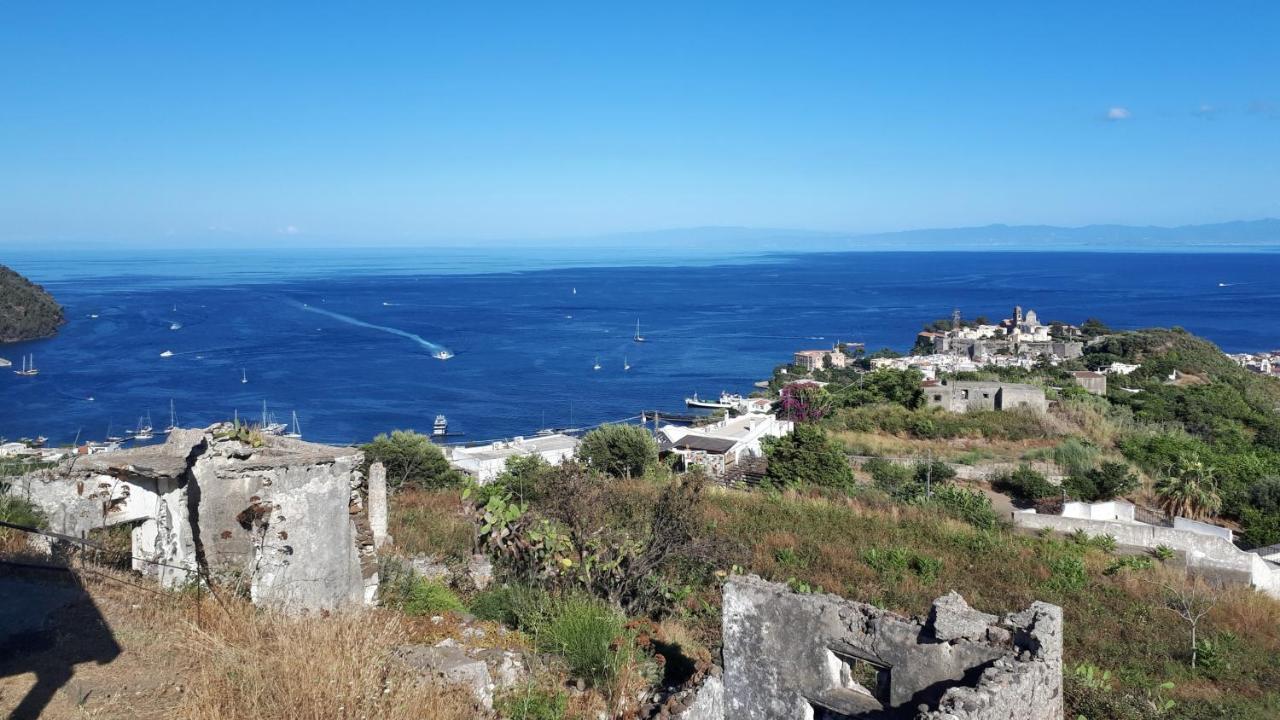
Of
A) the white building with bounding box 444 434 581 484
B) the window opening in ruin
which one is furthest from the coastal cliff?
the window opening in ruin

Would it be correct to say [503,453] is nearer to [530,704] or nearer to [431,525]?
[431,525]

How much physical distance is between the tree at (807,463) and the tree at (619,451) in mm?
3449

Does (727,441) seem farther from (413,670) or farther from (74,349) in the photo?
(74,349)

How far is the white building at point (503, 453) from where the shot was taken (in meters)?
26.7

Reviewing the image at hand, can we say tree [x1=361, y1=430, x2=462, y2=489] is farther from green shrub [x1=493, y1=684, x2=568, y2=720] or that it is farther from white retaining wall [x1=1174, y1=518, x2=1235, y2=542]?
white retaining wall [x1=1174, y1=518, x2=1235, y2=542]

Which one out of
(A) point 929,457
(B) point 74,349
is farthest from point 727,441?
(B) point 74,349

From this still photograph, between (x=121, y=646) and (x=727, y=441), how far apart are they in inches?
873

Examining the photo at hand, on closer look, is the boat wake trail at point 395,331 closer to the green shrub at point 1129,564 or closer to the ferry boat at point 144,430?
the ferry boat at point 144,430

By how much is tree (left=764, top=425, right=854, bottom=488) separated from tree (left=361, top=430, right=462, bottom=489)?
24.6ft

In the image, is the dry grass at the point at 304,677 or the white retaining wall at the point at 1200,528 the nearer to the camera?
the dry grass at the point at 304,677

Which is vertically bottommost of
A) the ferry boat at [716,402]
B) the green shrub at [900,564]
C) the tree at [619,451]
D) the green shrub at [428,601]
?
the ferry boat at [716,402]

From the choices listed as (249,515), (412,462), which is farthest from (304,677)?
(412,462)

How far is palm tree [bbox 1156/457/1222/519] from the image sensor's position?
63.8 feet

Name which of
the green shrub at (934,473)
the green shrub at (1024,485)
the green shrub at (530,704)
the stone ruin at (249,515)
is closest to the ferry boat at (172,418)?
the green shrub at (934,473)
